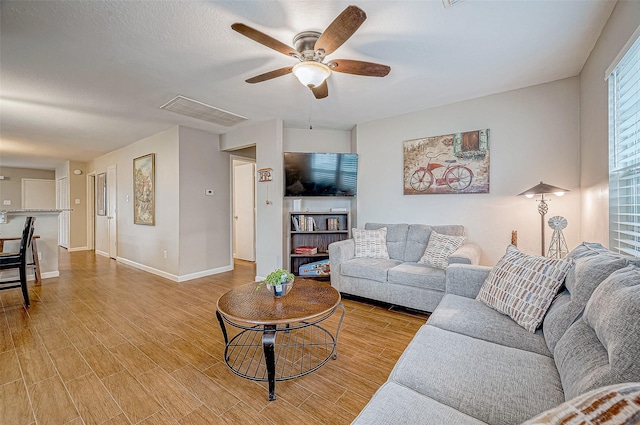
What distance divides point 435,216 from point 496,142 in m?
1.09

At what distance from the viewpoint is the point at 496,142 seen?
3.13 m

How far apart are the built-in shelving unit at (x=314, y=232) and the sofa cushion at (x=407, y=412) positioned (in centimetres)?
306

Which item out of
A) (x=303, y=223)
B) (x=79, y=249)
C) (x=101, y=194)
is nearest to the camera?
(x=303, y=223)

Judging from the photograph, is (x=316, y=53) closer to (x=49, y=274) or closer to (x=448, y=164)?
(x=448, y=164)

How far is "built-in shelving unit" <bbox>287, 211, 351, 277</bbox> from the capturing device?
4078 millimetres

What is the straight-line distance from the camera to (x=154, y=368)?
1.90 metres

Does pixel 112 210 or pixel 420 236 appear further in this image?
pixel 112 210

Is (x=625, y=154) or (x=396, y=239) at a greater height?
(x=625, y=154)

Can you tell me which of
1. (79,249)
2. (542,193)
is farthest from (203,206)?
(79,249)

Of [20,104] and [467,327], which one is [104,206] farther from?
[467,327]

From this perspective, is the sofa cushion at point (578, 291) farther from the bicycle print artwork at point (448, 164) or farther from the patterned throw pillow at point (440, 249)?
the bicycle print artwork at point (448, 164)

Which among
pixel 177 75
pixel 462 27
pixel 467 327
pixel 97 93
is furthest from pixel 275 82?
pixel 467 327

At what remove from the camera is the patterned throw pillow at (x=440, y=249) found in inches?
115

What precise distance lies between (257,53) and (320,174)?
6.48 ft
